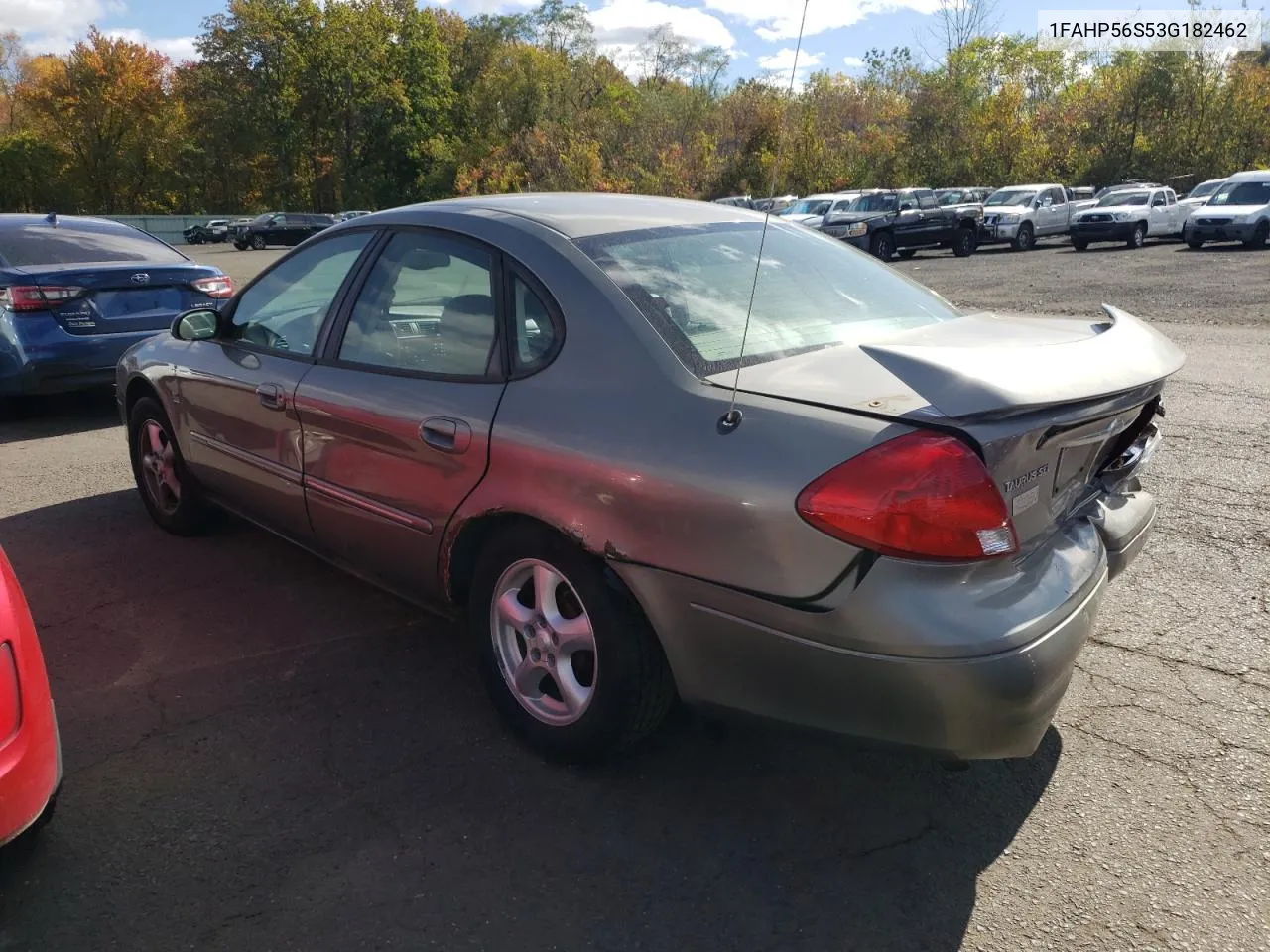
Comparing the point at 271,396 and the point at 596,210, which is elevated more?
the point at 596,210

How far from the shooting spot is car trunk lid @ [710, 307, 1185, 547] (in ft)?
7.43

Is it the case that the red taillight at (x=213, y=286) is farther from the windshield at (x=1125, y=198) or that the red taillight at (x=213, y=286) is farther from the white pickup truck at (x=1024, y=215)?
the windshield at (x=1125, y=198)

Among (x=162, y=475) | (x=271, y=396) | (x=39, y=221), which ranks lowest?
(x=162, y=475)

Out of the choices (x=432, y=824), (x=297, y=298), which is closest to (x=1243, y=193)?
(x=297, y=298)

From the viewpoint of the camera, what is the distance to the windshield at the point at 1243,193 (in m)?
24.2

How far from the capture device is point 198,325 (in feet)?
14.1

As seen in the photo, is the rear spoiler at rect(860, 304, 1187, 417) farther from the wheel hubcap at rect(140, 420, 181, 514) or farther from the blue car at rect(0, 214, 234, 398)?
the blue car at rect(0, 214, 234, 398)

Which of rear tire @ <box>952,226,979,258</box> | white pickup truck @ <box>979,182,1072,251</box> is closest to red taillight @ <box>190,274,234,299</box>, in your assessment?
rear tire @ <box>952,226,979,258</box>

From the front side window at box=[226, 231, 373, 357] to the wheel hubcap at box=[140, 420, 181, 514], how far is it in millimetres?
899

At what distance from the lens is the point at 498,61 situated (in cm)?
6103

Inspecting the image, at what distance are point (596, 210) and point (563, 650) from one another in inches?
58.2

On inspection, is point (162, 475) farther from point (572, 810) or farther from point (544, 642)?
point (572, 810)

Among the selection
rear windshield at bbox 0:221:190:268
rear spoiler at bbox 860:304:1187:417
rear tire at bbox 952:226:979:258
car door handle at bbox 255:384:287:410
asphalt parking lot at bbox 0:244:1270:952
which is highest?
rear windshield at bbox 0:221:190:268

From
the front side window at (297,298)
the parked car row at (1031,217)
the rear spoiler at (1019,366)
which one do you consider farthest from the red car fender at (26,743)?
the parked car row at (1031,217)
